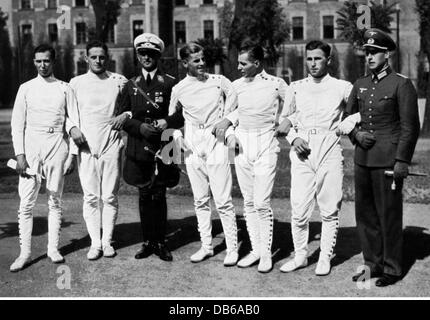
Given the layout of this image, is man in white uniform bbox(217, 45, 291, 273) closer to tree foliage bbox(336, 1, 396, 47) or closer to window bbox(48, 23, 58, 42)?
tree foliage bbox(336, 1, 396, 47)

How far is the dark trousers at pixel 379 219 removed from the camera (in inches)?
218

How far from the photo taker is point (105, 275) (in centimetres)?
592

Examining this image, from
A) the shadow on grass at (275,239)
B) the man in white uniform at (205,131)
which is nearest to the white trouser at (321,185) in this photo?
the shadow on grass at (275,239)

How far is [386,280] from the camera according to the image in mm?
5527

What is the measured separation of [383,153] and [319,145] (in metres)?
0.63

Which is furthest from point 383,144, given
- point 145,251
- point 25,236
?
point 25,236

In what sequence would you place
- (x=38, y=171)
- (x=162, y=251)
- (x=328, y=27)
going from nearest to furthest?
(x=38, y=171) < (x=162, y=251) < (x=328, y=27)

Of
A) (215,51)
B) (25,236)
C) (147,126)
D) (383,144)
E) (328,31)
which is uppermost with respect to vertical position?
(328,31)

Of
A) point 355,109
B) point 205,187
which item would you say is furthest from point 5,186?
point 355,109

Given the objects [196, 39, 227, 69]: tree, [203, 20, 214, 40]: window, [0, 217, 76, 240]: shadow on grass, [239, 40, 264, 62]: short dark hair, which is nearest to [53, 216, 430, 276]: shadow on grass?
[0, 217, 76, 240]: shadow on grass

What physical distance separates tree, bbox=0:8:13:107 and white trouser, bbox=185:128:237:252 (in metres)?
44.2

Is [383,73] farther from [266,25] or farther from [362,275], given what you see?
[266,25]

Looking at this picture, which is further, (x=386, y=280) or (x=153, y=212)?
(x=153, y=212)

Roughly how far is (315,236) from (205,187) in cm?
183
